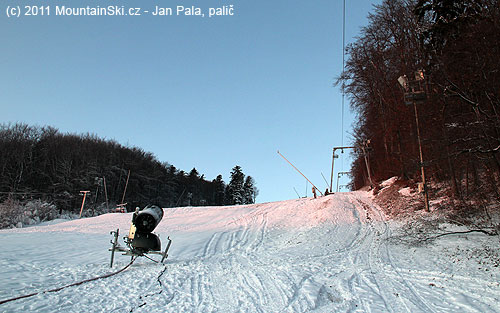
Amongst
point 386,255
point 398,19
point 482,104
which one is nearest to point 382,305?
point 386,255

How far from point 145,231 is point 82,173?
164ft

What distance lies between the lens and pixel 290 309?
446 cm

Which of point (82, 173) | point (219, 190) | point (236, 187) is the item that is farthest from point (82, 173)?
point (219, 190)

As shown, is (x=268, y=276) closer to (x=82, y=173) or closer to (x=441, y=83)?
(x=441, y=83)

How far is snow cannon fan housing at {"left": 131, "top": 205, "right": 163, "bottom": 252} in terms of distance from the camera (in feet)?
24.4

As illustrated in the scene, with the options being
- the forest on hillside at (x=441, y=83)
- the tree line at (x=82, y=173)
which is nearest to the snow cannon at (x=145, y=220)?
the forest on hillside at (x=441, y=83)

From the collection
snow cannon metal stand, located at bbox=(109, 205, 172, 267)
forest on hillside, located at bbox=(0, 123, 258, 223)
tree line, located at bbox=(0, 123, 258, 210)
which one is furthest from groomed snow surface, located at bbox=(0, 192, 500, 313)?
forest on hillside, located at bbox=(0, 123, 258, 223)

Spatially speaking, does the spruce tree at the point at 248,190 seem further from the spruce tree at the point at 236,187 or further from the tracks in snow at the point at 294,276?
the tracks in snow at the point at 294,276

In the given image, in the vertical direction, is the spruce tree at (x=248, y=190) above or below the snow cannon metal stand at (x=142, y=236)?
below

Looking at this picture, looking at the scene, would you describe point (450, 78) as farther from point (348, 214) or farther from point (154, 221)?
point (154, 221)

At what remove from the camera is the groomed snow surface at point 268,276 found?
178 inches

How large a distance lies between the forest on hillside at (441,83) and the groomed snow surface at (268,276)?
3.23m

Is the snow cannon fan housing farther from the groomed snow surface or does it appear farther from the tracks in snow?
the tracks in snow

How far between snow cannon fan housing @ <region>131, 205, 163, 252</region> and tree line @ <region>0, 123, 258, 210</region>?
26244mm
